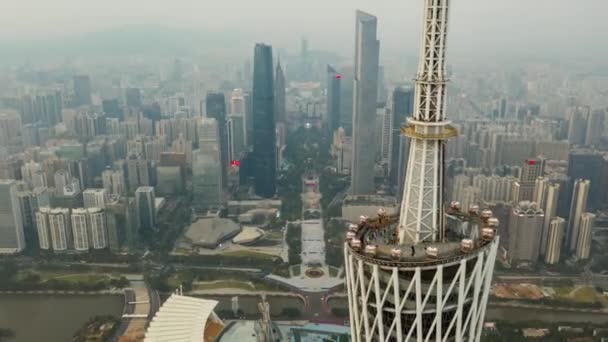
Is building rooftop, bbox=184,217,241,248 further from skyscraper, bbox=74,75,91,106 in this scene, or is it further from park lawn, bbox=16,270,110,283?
skyscraper, bbox=74,75,91,106

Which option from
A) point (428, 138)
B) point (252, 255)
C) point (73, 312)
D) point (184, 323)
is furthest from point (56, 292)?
point (428, 138)

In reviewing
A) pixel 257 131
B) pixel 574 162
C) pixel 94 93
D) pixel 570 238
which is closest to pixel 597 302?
pixel 570 238

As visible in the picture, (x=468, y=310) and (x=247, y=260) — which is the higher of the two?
(x=468, y=310)

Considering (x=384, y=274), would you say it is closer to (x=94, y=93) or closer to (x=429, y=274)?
(x=429, y=274)

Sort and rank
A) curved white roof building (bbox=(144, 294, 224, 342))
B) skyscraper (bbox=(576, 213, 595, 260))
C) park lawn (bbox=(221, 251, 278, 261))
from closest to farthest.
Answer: curved white roof building (bbox=(144, 294, 224, 342)) < skyscraper (bbox=(576, 213, 595, 260)) < park lawn (bbox=(221, 251, 278, 261))

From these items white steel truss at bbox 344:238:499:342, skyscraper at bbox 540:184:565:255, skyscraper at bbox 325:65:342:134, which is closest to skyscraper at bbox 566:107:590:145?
skyscraper at bbox 540:184:565:255

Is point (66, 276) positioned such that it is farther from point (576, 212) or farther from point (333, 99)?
point (333, 99)
